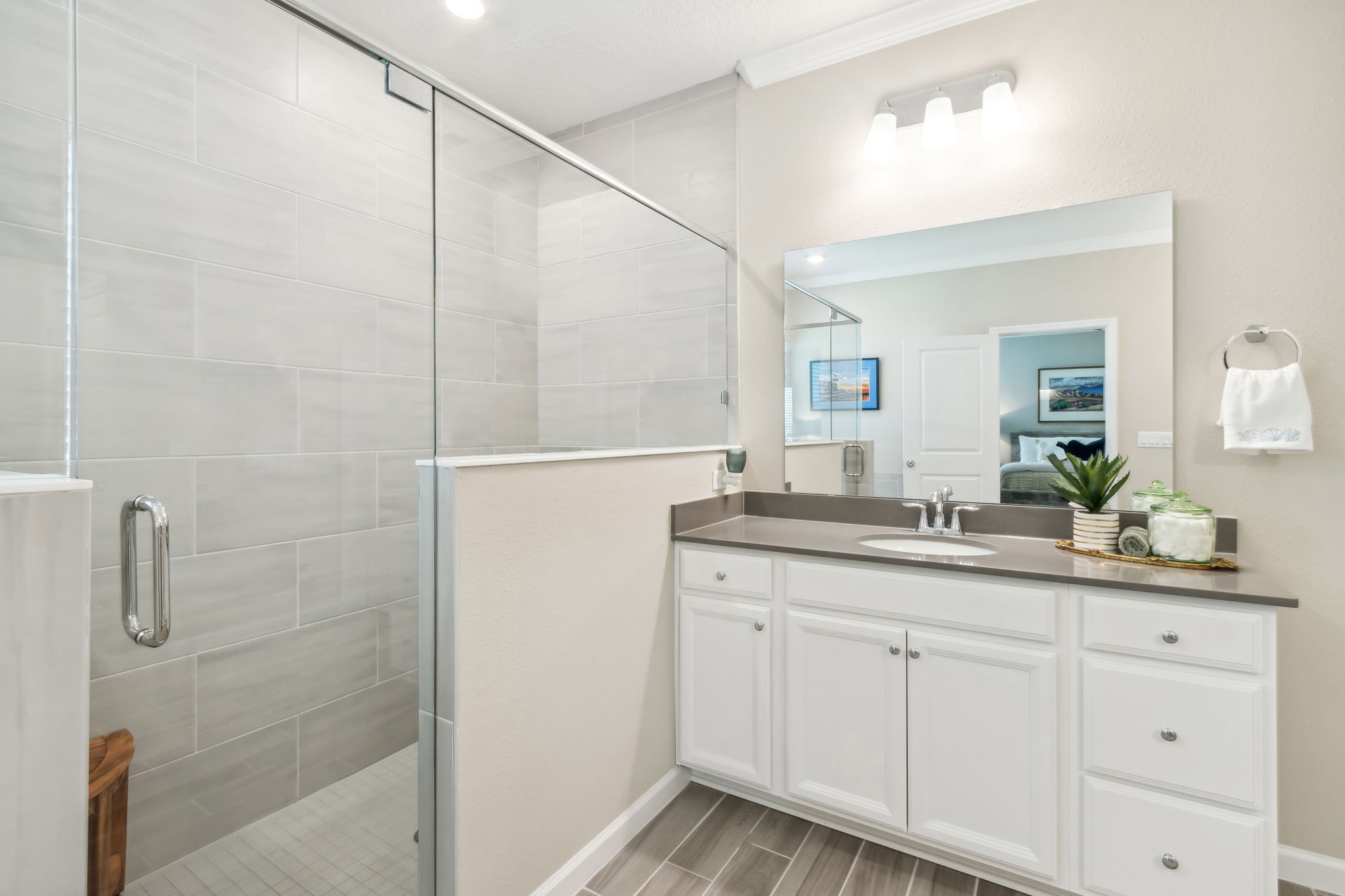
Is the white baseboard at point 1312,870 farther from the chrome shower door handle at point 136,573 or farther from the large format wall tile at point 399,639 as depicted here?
the chrome shower door handle at point 136,573

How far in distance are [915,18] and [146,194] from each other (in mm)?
2241

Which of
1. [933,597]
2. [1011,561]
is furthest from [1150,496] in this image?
[933,597]

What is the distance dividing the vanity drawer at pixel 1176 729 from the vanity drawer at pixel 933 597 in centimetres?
15

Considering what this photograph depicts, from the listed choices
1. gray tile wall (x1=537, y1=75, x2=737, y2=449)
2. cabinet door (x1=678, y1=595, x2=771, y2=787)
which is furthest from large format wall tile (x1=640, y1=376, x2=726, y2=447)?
cabinet door (x1=678, y1=595, x2=771, y2=787)

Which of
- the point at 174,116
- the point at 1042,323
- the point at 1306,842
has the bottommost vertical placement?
the point at 1306,842

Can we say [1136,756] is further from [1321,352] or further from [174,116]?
[174,116]

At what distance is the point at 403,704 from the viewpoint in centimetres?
134

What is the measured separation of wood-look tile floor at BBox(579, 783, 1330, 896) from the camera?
5.30ft

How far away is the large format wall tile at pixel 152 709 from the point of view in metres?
1.06

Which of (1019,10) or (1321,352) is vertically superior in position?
(1019,10)

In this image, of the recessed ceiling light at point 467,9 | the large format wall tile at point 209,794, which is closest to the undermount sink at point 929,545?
the large format wall tile at point 209,794

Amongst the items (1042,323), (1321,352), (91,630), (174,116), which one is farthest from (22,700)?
(1321,352)

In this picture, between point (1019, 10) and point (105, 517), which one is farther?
point (1019, 10)

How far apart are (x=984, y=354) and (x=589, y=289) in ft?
4.71
